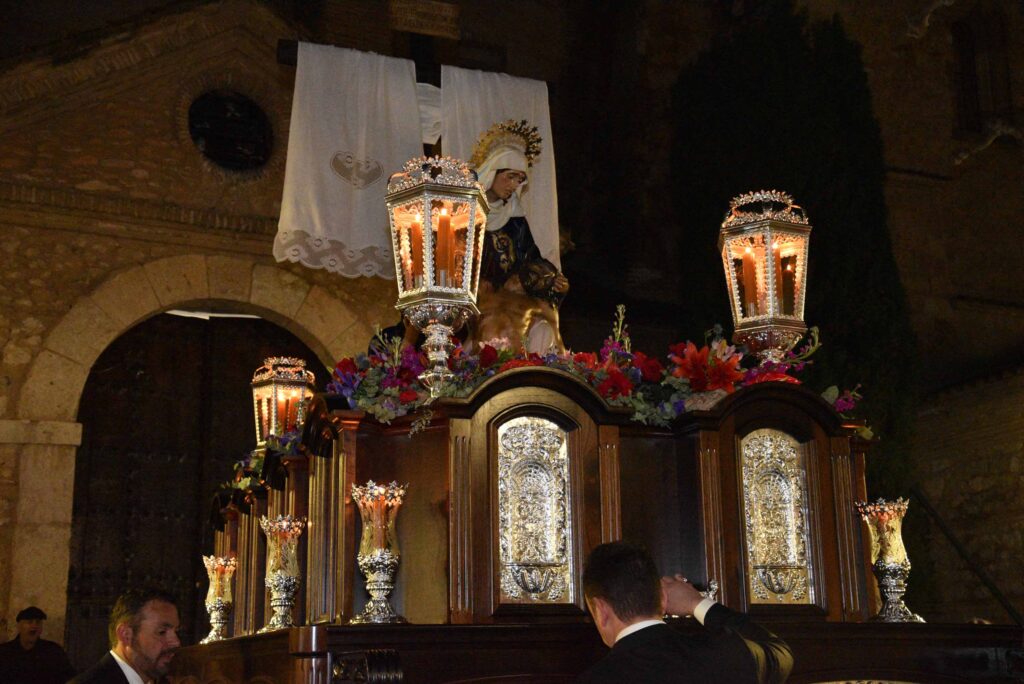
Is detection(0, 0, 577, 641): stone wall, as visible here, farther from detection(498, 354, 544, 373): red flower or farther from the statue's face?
detection(498, 354, 544, 373): red flower

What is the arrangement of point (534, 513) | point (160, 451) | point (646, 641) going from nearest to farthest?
point (646, 641) → point (534, 513) → point (160, 451)

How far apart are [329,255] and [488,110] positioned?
1238 mm

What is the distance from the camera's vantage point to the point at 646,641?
279cm

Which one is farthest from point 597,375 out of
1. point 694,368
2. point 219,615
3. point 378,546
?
point 219,615

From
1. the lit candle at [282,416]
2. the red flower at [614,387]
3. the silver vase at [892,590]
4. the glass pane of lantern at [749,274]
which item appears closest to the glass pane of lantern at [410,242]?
the red flower at [614,387]

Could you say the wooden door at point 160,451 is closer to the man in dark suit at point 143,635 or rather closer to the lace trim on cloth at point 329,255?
the lace trim on cloth at point 329,255

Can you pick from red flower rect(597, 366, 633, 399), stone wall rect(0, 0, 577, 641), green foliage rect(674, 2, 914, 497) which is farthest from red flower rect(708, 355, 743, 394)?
green foliage rect(674, 2, 914, 497)

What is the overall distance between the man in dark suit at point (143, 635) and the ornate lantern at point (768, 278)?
2.54 meters

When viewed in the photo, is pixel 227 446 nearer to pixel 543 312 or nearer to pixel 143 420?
pixel 143 420

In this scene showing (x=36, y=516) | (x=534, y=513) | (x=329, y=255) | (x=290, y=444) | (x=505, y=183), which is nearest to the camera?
(x=534, y=513)

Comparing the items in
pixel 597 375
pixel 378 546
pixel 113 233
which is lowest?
pixel 378 546

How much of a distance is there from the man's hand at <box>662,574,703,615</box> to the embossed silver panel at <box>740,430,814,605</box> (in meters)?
1.16

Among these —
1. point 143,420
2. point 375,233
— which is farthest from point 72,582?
point 375,233

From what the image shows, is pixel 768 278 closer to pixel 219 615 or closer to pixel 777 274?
pixel 777 274
